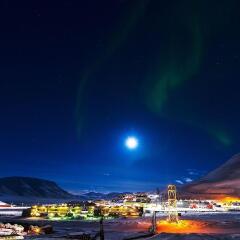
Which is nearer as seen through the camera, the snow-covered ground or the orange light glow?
the snow-covered ground

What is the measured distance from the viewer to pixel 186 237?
50406mm

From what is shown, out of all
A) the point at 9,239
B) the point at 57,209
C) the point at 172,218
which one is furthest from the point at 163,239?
the point at 57,209

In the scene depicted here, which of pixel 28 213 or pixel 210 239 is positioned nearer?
pixel 210 239

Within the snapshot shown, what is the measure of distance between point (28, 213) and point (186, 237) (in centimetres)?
10864

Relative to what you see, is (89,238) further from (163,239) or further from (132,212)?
(132,212)

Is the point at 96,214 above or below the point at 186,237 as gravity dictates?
above

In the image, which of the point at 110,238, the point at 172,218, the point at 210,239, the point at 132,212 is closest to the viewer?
the point at 210,239

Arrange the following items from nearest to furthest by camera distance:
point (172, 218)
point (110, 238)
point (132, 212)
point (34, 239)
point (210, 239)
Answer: point (210, 239) → point (34, 239) → point (110, 238) → point (172, 218) → point (132, 212)

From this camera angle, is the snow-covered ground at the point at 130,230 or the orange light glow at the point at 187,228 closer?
the snow-covered ground at the point at 130,230

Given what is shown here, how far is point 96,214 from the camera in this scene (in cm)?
14575

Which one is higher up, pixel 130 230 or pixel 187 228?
pixel 187 228

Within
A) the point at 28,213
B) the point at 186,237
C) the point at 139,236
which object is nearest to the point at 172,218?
the point at 139,236

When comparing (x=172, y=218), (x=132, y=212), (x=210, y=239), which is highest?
(x=132, y=212)

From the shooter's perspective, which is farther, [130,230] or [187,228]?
[187,228]
